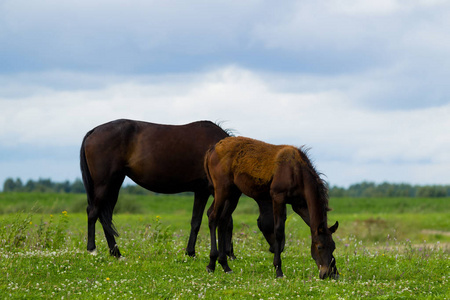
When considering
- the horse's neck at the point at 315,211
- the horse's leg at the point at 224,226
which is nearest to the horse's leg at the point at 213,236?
the horse's leg at the point at 224,226

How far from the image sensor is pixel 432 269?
444 inches

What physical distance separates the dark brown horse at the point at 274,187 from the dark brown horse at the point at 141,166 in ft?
4.13

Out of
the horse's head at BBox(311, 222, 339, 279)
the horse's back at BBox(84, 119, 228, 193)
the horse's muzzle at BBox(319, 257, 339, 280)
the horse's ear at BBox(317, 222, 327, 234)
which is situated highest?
the horse's back at BBox(84, 119, 228, 193)

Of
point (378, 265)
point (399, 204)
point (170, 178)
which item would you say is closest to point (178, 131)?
point (170, 178)

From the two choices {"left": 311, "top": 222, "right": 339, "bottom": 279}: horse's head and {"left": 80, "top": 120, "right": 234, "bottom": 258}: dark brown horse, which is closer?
{"left": 311, "top": 222, "right": 339, "bottom": 279}: horse's head

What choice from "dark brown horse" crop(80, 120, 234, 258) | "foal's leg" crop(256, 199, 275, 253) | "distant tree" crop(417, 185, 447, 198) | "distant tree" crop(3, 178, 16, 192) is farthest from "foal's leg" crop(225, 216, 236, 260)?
"distant tree" crop(3, 178, 16, 192)

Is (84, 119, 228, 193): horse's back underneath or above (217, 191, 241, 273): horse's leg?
above

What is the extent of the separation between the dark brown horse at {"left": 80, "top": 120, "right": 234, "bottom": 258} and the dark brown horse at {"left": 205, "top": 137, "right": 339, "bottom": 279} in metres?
1.26

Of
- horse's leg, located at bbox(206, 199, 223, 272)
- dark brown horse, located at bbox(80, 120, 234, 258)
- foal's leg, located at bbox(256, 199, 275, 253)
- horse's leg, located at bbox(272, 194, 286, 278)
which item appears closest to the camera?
horse's leg, located at bbox(272, 194, 286, 278)

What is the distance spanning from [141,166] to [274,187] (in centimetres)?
385

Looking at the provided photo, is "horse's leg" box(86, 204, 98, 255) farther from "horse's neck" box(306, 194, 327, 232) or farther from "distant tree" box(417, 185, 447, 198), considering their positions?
"distant tree" box(417, 185, 447, 198)

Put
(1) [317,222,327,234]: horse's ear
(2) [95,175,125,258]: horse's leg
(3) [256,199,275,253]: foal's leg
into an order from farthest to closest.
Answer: (2) [95,175,125,258]: horse's leg
(3) [256,199,275,253]: foal's leg
(1) [317,222,327,234]: horse's ear

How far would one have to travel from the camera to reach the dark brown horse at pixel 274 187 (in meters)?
9.54

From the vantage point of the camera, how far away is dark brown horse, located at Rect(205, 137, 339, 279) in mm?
Result: 9539
